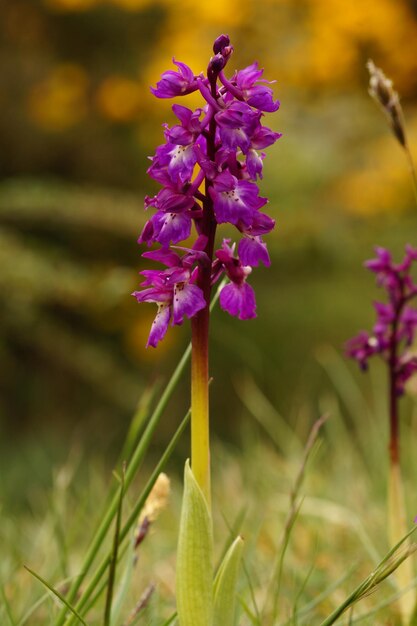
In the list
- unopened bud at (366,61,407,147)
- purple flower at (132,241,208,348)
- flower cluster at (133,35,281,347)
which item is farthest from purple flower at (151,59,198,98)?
unopened bud at (366,61,407,147)

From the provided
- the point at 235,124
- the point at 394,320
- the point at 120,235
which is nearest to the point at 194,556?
the point at 235,124

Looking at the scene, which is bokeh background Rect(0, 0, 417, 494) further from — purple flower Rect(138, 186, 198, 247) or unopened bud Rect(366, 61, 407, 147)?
purple flower Rect(138, 186, 198, 247)

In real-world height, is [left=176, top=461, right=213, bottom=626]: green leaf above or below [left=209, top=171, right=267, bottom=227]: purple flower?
below

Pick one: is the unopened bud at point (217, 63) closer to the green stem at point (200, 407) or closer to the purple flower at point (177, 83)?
the purple flower at point (177, 83)

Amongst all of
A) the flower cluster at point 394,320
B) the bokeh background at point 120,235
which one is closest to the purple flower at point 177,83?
the flower cluster at point 394,320

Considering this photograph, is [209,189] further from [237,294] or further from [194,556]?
[194,556]

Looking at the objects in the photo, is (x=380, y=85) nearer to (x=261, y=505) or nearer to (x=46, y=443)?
(x=261, y=505)
